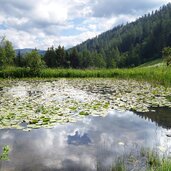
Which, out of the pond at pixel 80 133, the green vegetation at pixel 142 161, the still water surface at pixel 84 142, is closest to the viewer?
the green vegetation at pixel 142 161

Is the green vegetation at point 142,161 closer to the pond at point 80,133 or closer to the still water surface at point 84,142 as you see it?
the pond at point 80,133

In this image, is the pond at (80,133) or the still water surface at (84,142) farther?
the pond at (80,133)

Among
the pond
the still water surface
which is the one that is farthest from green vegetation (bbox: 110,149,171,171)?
the still water surface

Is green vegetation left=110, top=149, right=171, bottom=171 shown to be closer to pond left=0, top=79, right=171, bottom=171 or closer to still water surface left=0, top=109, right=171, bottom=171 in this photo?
pond left=0, top=79, right=171, bottom=171

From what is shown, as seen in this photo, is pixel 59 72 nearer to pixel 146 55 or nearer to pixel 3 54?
pixel 3 54

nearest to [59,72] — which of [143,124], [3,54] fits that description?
[3,54]

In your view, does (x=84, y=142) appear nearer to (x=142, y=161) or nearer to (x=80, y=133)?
(x=80, y=133)

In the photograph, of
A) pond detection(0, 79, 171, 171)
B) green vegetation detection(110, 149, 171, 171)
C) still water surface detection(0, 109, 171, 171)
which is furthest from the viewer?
pond detection(0, 79, 171, 171)

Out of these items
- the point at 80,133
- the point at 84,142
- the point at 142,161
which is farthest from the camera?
the point at 80,133

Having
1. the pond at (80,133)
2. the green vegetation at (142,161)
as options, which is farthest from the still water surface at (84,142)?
the green vegetation at (142,161)

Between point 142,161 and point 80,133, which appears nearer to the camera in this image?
point 142,161

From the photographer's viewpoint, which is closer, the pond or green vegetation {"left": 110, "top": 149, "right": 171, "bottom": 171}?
green vegetation {"left": 110, "top": 149, "right": 171, "bottom": 171}

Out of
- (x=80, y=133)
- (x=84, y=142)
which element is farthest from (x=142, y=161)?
(x=80, y=133)

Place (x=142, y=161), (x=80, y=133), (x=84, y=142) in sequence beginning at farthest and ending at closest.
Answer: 1. (x=80, y=133)
2. (x=84, y=142)
3. (x=142, y=161)
